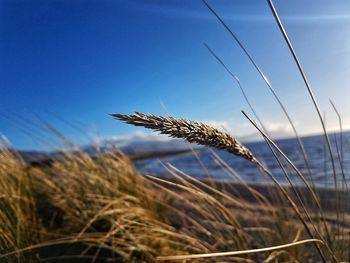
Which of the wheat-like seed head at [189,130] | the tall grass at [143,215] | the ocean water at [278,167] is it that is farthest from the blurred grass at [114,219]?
the wheat-like seed head at [189,130]

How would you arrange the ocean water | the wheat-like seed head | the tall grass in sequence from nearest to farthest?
the wheat-like seed head, the tall grass, the ocean water

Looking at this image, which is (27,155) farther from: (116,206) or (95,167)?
(116,206)

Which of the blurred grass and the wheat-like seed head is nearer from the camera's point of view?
the wheat-like seed head

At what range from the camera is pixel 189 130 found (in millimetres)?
556

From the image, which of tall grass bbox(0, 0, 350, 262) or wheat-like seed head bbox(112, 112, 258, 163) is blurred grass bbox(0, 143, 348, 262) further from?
wheat-like seed head bbox(112, 112, 258, 163)

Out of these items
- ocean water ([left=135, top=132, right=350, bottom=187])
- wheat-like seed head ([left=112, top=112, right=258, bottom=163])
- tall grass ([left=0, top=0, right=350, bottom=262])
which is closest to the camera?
wheat-like seed head ([left=112, top=112, right=258, bottom=163])

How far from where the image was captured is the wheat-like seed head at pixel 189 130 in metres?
0.50

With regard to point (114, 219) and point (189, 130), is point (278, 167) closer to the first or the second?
point (114, 219)

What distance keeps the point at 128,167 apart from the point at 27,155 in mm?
927

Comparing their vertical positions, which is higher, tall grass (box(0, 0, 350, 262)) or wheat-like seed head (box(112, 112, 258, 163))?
wheat-like seed head (box(112, 112, 258, 163))

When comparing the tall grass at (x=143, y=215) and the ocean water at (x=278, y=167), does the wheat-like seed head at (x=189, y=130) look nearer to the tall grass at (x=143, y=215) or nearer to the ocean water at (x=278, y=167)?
the tall grass at (x=143, y=215)

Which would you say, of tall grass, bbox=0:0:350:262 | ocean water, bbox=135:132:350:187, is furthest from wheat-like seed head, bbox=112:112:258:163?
ocean water, bbox=135:132:350:187

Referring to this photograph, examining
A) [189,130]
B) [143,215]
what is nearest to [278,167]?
[143,215]

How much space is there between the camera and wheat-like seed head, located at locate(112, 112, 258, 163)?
497mm
